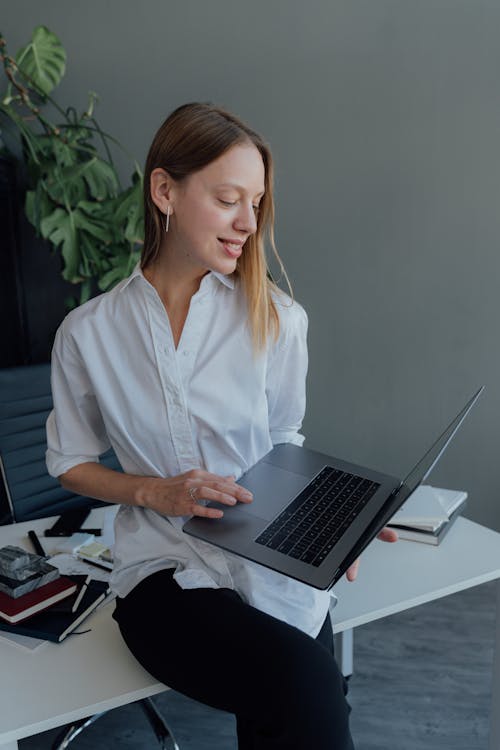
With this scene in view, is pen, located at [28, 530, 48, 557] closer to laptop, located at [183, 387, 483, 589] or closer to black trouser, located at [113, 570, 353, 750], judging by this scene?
black trouser, located at [113, 570, 353, 750]

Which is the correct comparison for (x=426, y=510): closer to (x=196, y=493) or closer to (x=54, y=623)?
(x=196, y=493)

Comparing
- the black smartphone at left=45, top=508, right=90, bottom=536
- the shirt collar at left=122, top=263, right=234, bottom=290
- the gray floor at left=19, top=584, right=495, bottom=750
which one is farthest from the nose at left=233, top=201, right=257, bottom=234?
the gray floor at left=19, top=584, right=495, bottom=750

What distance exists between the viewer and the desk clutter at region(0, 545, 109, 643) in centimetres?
121

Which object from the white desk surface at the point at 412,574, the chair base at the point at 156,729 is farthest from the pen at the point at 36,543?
the white desk surface at the point at 412,574

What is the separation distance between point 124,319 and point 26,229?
5.45 feet

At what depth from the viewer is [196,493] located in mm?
1143

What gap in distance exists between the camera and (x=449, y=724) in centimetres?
204

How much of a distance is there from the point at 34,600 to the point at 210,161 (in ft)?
2.87

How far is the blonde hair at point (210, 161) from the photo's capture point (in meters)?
1.25

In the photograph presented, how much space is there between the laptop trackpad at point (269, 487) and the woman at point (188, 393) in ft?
0.23

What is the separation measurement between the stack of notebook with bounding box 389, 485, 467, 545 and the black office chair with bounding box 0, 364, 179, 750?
1.06m

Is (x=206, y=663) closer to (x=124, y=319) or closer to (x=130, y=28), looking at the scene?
(x=124, y=319)

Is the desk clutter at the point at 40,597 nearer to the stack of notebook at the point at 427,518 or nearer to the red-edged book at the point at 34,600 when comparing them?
the red-edged book at the point at 34,600

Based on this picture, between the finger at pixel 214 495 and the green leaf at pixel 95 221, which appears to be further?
the green leaf at pixel 95 221
